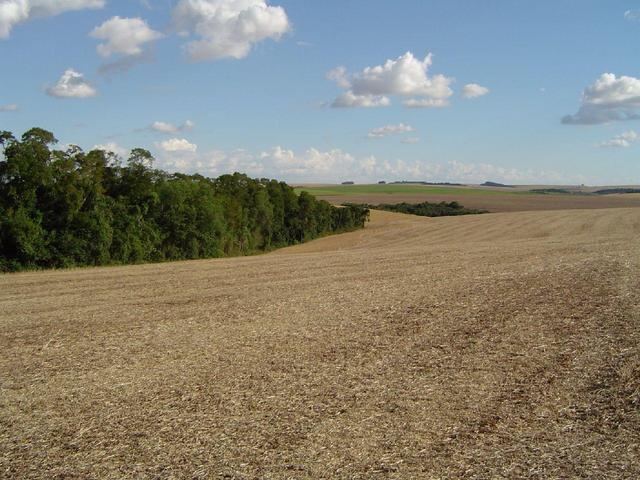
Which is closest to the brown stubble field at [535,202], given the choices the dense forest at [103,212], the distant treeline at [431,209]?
the distant treeline at [431,209]

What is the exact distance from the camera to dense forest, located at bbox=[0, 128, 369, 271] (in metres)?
34.5

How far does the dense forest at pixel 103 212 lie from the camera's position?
3453 cm

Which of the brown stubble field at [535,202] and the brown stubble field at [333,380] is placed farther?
the brown stubble field at [535,202]

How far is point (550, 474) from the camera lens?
22.9 feet

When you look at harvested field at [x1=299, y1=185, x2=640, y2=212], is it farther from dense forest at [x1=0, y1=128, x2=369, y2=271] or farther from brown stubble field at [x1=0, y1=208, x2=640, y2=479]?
brown stubble field at [x1=0, y1=208, x2=640, y2=479]

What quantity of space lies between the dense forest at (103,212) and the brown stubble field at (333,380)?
599 inches

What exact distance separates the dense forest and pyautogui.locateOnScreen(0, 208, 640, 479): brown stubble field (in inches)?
599

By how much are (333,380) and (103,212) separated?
3233 cm

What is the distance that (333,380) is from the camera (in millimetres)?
10734

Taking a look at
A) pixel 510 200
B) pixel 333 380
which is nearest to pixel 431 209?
pixel 510 200

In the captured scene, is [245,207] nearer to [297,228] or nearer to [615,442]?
[297,228]

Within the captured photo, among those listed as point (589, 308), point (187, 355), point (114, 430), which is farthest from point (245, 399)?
point (589, 308)

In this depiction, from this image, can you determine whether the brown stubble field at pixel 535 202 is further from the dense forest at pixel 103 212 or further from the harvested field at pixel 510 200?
the dense forest at pixel 103 212

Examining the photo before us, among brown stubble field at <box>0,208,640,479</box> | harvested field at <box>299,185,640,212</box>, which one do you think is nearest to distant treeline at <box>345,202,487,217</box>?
harvested field at <box>299,185,640,212</box>
